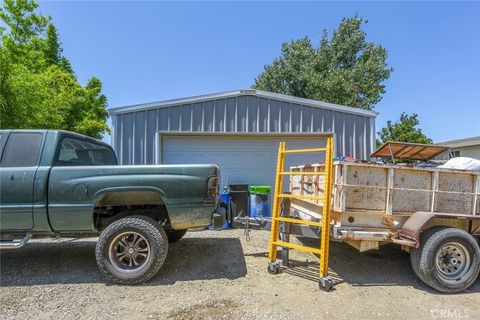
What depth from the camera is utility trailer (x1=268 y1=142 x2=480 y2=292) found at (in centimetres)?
383

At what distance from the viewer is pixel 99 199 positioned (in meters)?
3.95

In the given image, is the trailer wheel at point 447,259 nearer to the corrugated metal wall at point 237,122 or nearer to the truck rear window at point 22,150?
the corrugated metal wall at point 237,122

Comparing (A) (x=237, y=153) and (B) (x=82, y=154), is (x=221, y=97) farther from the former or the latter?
(B) (x=82, y=154)

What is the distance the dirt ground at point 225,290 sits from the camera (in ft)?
10.8

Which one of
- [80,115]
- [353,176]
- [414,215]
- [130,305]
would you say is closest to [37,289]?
[130,305]

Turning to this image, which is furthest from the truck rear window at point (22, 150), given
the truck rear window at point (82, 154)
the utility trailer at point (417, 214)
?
the utility trailer at point (417, 214)

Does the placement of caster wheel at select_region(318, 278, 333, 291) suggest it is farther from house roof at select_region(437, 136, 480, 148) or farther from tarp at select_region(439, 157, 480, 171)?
house roof at select_region(437, 136, 480, 148)

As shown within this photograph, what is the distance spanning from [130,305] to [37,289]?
4.53 feet

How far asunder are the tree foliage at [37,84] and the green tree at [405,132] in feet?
67.5

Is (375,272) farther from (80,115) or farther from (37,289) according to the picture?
(80,115)

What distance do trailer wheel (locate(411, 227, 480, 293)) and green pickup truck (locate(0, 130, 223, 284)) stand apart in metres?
2.69

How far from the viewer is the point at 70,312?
331 centimetres

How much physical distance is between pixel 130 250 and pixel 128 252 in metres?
0.04


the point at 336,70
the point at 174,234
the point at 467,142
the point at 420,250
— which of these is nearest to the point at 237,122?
the point at 174,234
